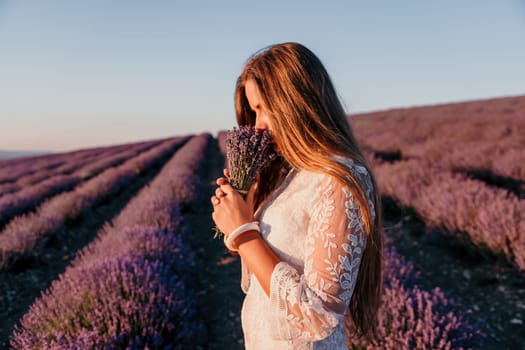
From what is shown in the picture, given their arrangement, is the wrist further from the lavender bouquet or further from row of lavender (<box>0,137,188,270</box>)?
row of lavender (<box>0,137,188,270</box>)

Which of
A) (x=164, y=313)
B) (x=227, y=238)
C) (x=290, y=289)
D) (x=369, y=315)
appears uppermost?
(x=227, y=238)

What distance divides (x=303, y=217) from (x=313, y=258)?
17 centimetres

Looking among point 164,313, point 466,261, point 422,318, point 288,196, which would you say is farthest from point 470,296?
point 288,196

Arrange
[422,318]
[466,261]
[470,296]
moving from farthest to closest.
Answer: [466,261]
[470,296]
[422,318]

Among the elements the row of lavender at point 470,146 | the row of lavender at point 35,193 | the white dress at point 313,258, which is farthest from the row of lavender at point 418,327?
the row of lavender at point 35,193

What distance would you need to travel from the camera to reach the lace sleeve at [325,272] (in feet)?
2.83

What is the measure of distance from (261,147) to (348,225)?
16.5 inches

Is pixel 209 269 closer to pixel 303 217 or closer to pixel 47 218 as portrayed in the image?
pixel 47 218

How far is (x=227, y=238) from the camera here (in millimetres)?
1038

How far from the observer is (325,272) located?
86 cm

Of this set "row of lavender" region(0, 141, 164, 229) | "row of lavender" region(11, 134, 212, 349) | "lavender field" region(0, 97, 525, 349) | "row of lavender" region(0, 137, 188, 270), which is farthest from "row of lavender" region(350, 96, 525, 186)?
"row of lavender" region(0, 141, 164, 229)

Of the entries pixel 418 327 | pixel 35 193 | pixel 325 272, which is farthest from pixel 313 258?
pixel 35 193

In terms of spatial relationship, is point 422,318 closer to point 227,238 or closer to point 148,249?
point 227,238

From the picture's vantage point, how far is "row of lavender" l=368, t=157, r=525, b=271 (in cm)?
327
